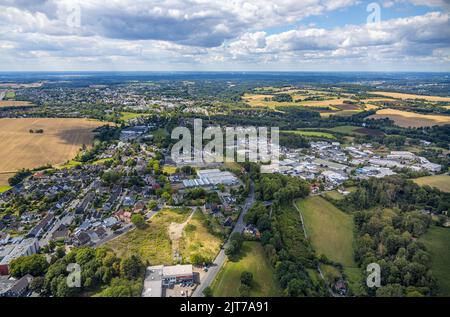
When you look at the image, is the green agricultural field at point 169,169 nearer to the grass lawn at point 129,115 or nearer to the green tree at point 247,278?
the green tree at point 247,278

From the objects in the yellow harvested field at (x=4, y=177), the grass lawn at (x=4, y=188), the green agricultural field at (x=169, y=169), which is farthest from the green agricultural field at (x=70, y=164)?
the green agricultural field at (x=169, y=169)

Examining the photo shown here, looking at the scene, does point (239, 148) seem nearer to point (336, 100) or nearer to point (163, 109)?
point (163, 109)

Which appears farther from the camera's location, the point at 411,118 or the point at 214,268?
the point at 411,118

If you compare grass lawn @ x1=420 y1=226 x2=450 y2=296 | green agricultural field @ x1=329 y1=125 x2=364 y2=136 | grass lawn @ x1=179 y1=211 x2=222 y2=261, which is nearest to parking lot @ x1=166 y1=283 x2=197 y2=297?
grass lawn @ x1=179 y1=211 x2=222 y2=261

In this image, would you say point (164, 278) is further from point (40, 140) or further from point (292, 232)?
point (40, 140)

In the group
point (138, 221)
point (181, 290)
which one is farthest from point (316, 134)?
→ point (181, 290)

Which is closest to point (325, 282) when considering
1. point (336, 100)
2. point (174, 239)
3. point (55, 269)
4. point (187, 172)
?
point (174, 239)
